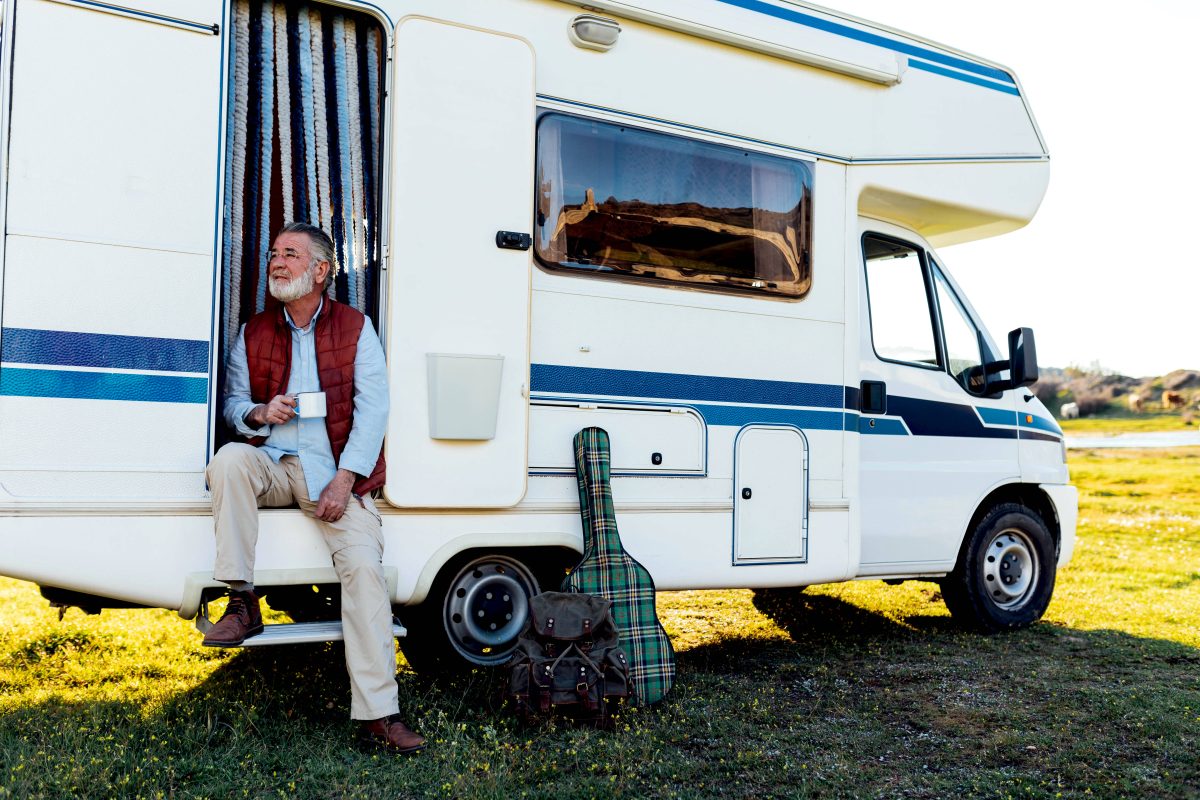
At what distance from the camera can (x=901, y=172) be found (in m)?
5.10

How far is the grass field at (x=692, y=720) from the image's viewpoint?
10.7ft

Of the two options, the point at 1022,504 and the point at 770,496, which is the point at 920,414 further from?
the point at 770,496

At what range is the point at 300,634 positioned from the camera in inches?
139

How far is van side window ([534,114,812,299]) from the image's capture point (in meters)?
4.22

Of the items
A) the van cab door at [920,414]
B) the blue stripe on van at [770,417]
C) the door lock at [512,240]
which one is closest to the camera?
the door lock at [512,240]

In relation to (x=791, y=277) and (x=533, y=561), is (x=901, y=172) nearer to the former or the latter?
(x=791, y=277)

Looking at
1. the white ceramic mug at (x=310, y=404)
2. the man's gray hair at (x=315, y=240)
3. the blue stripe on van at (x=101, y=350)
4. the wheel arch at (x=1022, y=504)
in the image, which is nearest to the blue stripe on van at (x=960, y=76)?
the wheel arch at (x=1022, y=504)

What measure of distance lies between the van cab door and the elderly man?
2545 millimetres

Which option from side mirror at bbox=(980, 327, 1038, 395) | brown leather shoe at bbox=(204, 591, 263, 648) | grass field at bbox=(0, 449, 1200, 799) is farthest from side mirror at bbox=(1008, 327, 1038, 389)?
brown leather shoe at bbox=(204, 591, 263, 648)

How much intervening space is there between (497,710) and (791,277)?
2.37 m

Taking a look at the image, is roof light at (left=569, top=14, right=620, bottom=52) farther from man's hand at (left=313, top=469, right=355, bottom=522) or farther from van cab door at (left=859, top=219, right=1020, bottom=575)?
man's hand at (left=313, top=469, right=355, bottom=522)

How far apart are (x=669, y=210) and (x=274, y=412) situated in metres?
1.92

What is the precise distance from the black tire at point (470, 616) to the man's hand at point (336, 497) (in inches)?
24.4

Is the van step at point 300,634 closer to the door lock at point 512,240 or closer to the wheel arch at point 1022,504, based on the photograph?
the door lock at point 512,240
